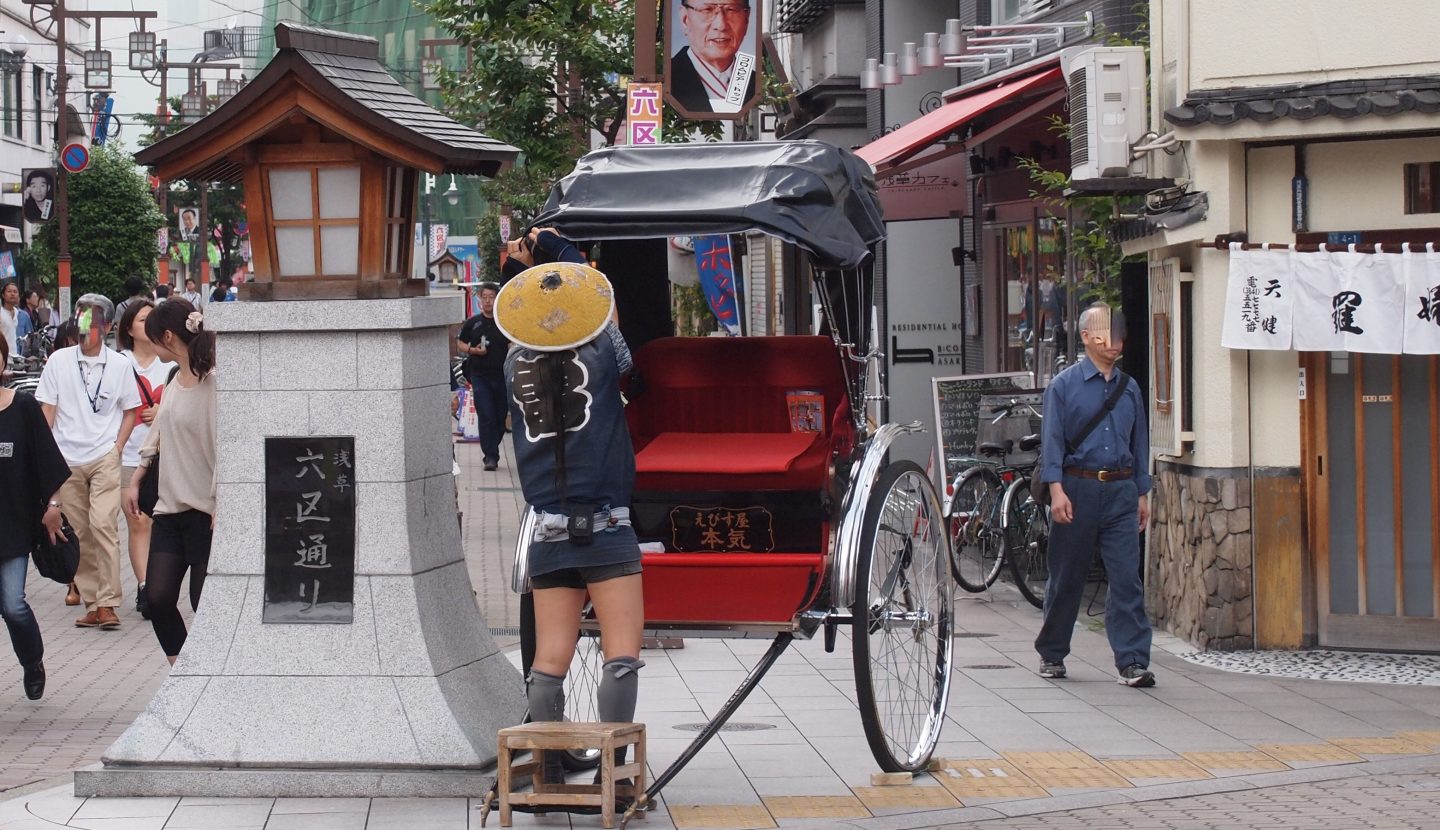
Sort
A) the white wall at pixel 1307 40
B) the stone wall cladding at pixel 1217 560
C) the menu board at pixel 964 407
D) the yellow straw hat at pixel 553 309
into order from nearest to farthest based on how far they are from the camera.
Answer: the yellow straw hat at pixel 553 309, the white wall at pixel 1307 40, the stone wall cladding at pixel 1217 560, the menu board at pixel 964 407

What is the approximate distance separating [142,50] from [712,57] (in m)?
41.6

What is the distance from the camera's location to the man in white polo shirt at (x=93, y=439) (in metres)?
12.2

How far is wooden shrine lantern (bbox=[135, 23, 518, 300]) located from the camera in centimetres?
745

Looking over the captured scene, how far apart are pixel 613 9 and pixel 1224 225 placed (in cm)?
1364

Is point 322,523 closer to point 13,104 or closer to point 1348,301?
point 1348,301

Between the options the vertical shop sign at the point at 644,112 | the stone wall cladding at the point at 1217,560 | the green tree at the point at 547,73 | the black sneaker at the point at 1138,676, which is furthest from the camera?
the green tree at the point at 547,73

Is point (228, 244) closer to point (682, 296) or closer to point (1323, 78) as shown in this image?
point (682, 296)

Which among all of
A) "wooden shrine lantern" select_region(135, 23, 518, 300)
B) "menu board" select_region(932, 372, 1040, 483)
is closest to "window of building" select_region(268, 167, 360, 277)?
"wooden shrine lantern" select_region(135, 23, 518, 300)

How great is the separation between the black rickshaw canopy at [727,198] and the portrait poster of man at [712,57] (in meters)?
7.39

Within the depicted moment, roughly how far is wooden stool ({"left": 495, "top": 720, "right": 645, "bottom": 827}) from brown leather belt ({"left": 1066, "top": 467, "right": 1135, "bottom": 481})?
12.9 ft

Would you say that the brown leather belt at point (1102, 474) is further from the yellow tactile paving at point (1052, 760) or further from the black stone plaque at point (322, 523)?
the black stone plaque at point (322, 523)

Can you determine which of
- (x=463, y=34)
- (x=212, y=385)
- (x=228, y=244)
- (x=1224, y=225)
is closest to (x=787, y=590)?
(x=212, y=385)

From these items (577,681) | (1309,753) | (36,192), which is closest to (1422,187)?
(1309,753)

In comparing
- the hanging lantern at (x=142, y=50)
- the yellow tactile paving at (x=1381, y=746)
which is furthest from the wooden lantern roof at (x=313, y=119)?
the hanging lantern at (x=142, y=50)
